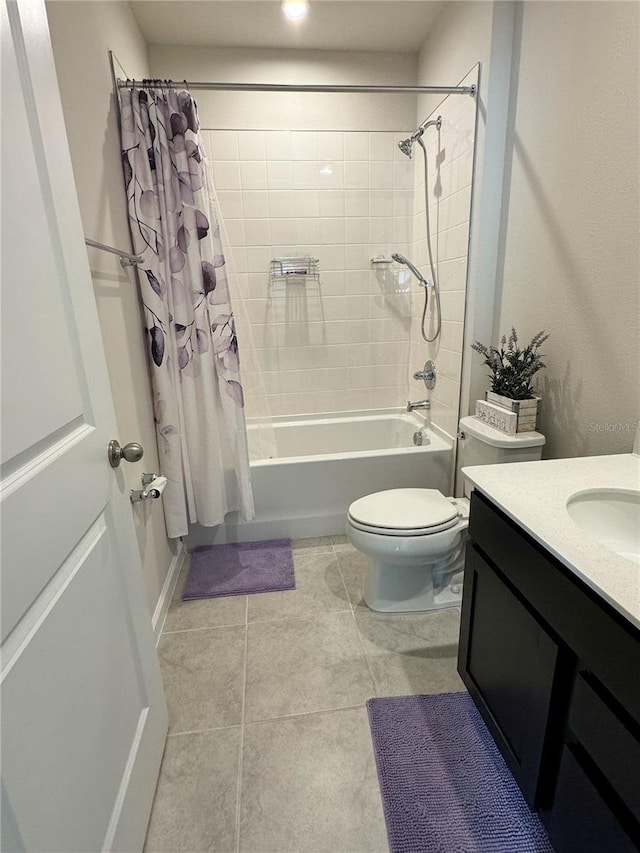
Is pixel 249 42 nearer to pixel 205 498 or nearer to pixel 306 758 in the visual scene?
pixel 205 498

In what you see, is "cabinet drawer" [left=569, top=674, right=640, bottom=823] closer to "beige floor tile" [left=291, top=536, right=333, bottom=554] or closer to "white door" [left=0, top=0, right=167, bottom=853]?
"white door" [left=0, top=0, right=167, bottom=853]

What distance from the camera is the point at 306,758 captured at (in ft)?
4.07

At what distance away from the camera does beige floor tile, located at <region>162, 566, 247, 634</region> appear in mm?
1784

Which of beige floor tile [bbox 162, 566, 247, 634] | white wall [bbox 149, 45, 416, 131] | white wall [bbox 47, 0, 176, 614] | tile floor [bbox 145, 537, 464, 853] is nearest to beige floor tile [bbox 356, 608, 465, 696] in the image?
tile floor [bbox 145, 537, 464, 853]

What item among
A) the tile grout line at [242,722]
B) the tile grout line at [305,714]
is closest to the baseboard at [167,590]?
the tile grout line at [242,722]

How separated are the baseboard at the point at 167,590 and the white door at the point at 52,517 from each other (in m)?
0.72

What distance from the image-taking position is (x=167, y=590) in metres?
1.91

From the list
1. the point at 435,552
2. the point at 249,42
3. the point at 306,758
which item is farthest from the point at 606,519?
the point at 249,42

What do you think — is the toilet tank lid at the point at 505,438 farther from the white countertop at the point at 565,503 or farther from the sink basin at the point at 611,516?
the sink basin at the point at 611,516

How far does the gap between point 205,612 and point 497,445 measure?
1.43m

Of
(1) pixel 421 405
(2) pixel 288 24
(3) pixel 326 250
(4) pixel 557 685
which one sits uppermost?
(2) pixel 288 24

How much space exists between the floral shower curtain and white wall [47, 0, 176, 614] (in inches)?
2.6

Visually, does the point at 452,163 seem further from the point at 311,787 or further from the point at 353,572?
the point at 311,787

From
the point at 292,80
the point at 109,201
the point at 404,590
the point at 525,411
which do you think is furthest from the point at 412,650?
the point at 292,80
